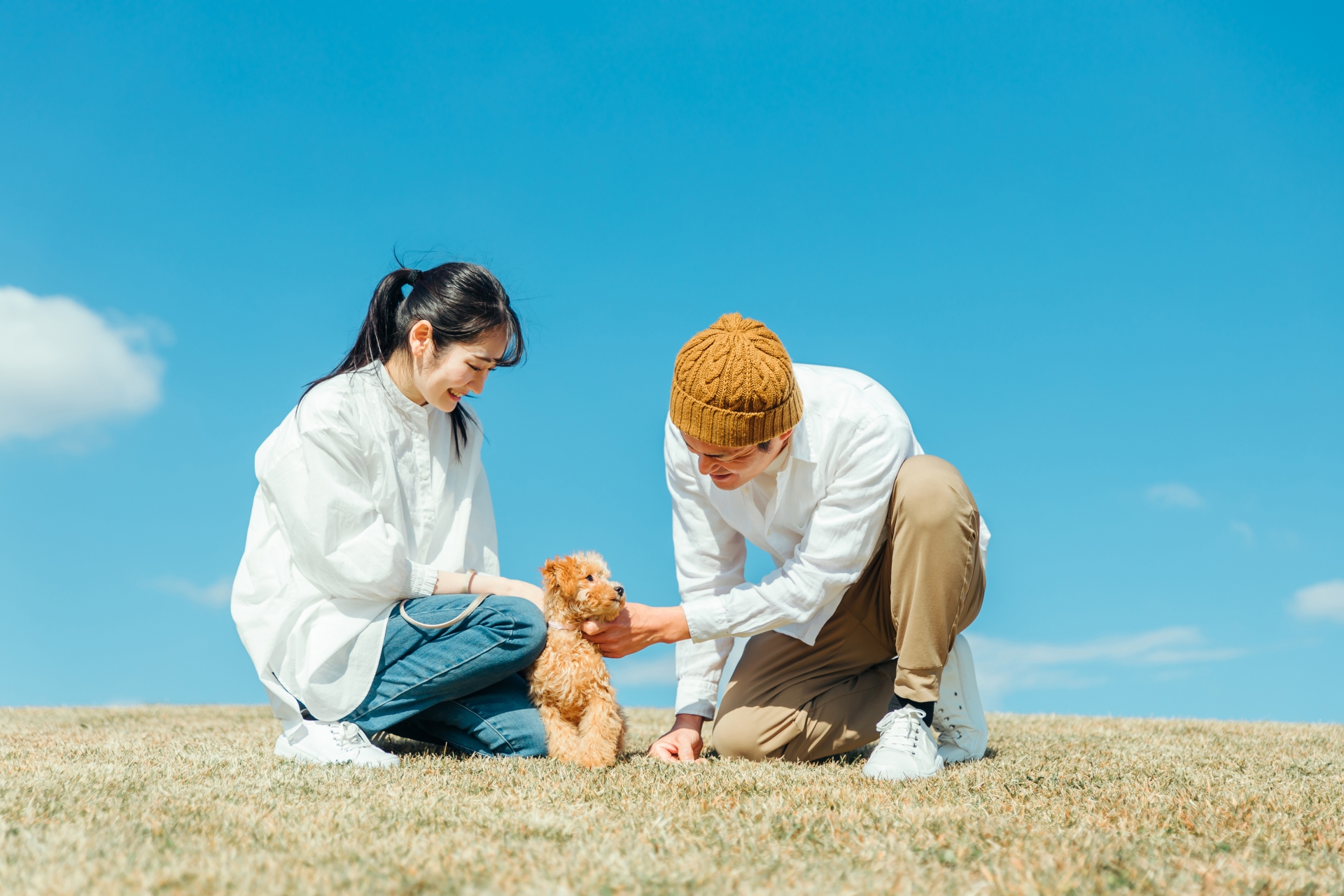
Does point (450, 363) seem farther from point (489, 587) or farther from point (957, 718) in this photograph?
point (957, 718)

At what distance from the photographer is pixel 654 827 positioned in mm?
2254

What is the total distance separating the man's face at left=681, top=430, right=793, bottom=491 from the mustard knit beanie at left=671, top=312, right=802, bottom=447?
0.05 m

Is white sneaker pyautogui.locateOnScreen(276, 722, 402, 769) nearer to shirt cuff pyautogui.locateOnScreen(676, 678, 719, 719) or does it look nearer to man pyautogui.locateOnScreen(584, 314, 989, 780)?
→ man pyautogui.locateOnScreen(584, 314, 989, 780)

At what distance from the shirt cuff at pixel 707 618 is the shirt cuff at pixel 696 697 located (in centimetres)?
43

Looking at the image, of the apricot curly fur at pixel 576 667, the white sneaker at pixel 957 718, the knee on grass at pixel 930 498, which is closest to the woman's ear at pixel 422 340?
the apricot curly fur at pixel 576 667

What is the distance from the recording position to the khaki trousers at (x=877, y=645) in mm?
3346

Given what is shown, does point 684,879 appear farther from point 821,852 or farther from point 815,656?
point 815,656

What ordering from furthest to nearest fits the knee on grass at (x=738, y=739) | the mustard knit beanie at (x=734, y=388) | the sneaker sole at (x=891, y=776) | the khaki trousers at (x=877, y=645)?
1. the knee on grass at (x=738, y=739)
2. the khaki trousers at (x=877, y=645)
3. the sneaker sole at (x=891, y=776)
4. the mustard knit beanie at (x=734, y=388)

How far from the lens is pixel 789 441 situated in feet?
11.0

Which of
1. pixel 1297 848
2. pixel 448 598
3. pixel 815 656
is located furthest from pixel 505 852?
pixel 815 656

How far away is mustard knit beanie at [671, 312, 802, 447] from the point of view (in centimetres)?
300

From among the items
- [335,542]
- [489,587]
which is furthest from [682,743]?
[335,542]

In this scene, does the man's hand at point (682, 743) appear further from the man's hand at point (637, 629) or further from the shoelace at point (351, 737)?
the shoelace at point (351, 737)

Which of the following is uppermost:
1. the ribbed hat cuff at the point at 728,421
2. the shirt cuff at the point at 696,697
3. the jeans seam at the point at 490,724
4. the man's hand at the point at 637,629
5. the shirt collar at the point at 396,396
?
the shirt collar at the point at 396,396
